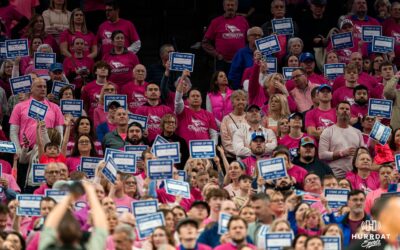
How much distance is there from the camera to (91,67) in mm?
22500

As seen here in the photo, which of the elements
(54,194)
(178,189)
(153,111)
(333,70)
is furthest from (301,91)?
(54,194)

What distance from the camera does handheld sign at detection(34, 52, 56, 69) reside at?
21859mm

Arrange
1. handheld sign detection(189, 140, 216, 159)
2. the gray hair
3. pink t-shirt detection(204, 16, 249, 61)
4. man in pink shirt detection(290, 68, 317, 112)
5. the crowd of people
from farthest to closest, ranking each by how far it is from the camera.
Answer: pink t-shirt detection(204, 16, 249, 61), man in pink shirt detection(290, 68, 317, 112), handheld sign detection(189, 140, 216, 159), the crowd of people, the gray hair

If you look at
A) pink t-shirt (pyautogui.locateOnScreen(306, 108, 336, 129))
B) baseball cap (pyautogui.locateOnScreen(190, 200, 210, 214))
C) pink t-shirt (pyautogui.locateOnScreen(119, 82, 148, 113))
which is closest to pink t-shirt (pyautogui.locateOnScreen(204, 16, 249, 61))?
pink t-shirt (pyautogui.locateOnScreen(119, 82, 148, 113))

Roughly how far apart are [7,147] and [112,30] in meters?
3.95

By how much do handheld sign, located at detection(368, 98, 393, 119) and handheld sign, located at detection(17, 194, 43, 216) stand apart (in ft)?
16.1

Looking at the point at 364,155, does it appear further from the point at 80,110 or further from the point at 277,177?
the point at 80,110

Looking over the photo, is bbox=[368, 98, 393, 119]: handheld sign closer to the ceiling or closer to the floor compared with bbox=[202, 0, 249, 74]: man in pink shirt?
closer to the floor

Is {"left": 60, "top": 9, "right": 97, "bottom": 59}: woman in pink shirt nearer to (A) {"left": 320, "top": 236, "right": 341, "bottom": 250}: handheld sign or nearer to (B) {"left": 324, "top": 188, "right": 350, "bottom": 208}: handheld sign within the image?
(B) {"left": 324, "top": 188, "right": 350, "bottom": 208}: handheld sign

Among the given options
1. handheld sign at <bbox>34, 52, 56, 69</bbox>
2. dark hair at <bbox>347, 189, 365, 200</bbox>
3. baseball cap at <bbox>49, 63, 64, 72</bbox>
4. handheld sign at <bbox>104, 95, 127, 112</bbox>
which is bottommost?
dark hair at <bbox>347, 189, 365, 200</bbox>

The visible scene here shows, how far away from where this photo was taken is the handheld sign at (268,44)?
21641 millimetres

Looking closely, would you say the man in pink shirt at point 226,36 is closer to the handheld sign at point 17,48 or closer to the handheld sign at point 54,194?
the handheld sign at point 17,48

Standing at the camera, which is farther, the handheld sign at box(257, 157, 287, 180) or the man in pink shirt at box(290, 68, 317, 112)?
the man in pink shirt at box(290, 68, 317, 112)

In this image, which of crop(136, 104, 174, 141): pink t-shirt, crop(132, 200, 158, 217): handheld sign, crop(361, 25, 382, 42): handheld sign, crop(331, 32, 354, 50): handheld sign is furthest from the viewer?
crop(361, 25, 382, 42): handheld sign
